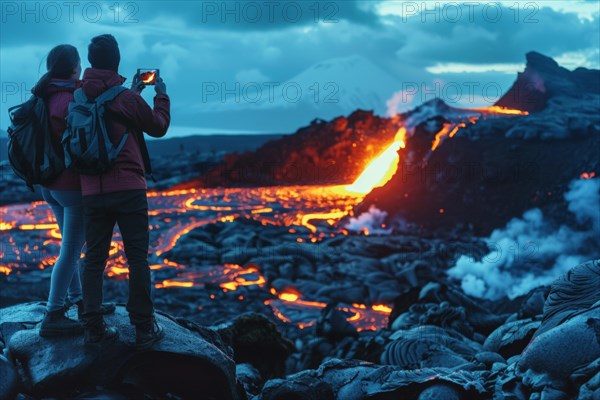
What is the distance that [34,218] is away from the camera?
22.5 metres

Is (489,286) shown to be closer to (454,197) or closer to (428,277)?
(428,277)

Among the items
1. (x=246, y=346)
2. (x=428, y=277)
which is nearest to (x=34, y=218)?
(x=428, y=277)

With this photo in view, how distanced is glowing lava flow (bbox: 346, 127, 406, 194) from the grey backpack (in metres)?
17.9

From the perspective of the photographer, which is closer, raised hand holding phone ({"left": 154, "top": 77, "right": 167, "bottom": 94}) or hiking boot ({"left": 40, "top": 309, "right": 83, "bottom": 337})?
raised hand holding phone ({"left": 154, "top": 77, "right": 167, "bottom": 94})

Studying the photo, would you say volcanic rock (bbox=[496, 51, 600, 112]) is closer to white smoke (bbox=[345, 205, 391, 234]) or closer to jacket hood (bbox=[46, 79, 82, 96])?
white smoke (bbox=[345, 205, 391, 234])

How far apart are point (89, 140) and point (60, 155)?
39 centimetres

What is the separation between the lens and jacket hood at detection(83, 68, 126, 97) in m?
4.58

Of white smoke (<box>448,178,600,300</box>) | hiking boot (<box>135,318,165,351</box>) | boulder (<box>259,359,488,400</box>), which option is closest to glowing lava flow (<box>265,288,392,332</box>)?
white smoke (<box>448,178,600,300</box>)

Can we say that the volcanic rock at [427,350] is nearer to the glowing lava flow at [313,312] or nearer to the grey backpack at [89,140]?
the glowing lava flow at [313,312]

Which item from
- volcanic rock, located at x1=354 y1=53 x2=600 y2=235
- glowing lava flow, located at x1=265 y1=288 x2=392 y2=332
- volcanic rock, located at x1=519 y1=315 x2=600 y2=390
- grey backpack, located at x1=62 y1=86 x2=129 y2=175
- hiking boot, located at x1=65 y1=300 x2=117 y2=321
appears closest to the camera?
grey backpack, located at x1=62 y1=86 x2=129 y2=175

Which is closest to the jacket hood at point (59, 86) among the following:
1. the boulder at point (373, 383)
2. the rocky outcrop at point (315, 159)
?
the boulder at point (373, 383)

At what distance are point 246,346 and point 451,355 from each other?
2634 mm

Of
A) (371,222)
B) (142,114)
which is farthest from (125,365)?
(371,222)

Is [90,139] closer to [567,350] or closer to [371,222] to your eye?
[567,350]
